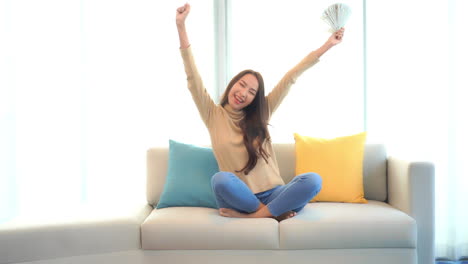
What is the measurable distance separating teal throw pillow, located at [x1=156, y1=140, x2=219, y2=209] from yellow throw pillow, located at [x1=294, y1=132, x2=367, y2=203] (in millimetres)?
549

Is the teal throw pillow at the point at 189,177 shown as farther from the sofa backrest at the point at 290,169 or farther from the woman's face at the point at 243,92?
the woman's face at the point at 243,92

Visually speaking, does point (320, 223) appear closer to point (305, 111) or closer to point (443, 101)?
point (305, 111)

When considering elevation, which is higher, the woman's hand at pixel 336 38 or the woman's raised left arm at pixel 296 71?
the woman's hand at pixel 336 38

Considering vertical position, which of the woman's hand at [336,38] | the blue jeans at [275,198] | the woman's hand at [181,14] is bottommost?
the blue jeans at [275,198]

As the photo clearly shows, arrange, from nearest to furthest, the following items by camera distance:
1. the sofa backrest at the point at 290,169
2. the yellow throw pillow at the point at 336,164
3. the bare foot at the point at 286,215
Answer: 1. the bare foot at the point at 286,215
2. the yellow throw pillow at the point at 336,164
3. the sofa backrest at the point at 290,169

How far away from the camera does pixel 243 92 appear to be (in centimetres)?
268

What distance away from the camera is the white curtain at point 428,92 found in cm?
327

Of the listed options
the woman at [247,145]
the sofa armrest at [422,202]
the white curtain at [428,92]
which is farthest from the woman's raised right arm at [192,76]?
the white curtain at [428,92]

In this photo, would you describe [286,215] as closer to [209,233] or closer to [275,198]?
[275,198]

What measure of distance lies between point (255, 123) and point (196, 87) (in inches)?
15.6

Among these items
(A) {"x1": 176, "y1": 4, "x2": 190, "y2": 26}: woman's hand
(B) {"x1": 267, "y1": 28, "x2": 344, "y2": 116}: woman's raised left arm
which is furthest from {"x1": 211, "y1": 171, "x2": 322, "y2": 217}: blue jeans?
(A) {"x1": 176, "y1": 4, "x2": 190, "y2": 26}: woman's hand

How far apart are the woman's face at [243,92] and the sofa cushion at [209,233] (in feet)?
2.29

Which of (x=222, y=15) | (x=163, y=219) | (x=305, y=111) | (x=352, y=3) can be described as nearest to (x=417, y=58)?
(x=352, y=3)

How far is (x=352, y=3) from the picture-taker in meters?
3.45
